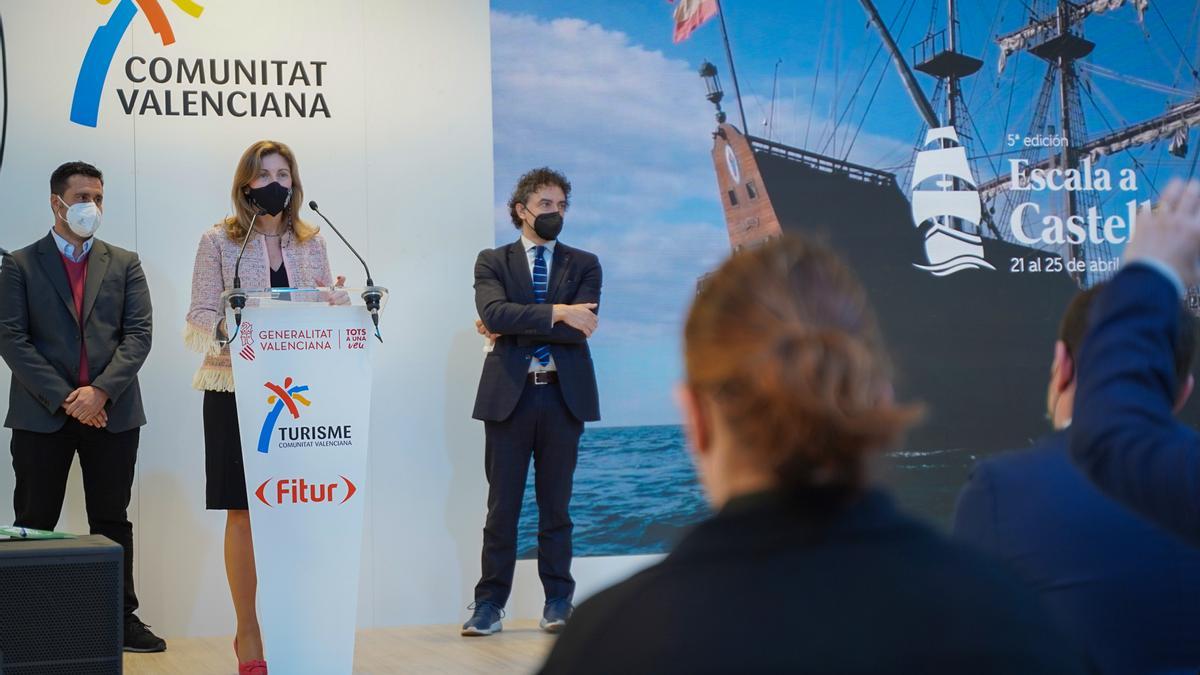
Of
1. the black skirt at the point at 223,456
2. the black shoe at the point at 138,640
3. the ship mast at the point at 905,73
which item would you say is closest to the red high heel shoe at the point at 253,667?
the black skirt at the point at 223,456

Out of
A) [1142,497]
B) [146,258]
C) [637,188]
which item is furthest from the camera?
[637,188]

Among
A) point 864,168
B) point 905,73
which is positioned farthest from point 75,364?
point 905,73

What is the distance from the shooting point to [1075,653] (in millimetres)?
834

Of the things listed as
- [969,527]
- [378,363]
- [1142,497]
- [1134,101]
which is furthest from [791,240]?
[1134,101]

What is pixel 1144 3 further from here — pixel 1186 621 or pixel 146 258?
pixel 1186 621

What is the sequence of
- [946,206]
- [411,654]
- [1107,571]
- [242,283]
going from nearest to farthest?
[1107,571] → [242,283] → [411,654] → [946,206]

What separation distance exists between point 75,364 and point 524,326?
1.61 metres

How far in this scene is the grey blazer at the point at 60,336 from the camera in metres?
4.47

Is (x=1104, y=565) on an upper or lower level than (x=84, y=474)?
upper

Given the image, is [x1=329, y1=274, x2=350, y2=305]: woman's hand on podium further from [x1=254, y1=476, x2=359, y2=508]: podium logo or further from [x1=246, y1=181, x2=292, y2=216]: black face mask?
[x1=254, y1=476, x2=359, y2=508]: podium logo

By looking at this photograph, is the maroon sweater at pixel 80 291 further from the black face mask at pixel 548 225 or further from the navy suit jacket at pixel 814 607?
the navy suit jacket at pixel 814 607

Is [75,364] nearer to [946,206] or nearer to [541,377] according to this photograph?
[541,377]

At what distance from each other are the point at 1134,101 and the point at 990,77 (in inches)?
29.3

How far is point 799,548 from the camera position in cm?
80
